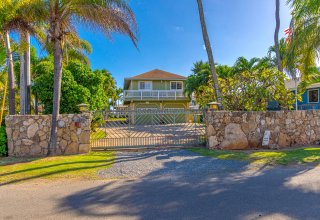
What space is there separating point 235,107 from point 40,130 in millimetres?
8827

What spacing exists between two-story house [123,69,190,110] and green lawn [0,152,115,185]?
711 inches

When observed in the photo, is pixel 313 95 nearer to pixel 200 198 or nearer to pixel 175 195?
pixel 200 198

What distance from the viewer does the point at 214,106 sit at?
385 inches

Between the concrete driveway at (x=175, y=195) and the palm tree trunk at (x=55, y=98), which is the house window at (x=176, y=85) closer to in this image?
the palm tree trunk at (x=55, y=98)

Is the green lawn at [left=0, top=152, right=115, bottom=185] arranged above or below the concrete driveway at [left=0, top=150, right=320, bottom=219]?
above

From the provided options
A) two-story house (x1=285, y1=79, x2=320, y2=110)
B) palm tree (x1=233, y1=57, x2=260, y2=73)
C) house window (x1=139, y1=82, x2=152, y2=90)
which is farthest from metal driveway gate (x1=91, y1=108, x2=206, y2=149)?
house window (x1=139, y1=82, x2=152, y2=90)

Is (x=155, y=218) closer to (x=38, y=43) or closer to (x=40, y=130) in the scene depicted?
(x=40, y=130)

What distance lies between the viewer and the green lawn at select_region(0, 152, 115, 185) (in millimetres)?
5935

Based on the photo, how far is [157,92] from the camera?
27.4m

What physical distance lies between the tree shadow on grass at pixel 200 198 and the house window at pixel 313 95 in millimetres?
19852

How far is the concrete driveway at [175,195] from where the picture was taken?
149 inches

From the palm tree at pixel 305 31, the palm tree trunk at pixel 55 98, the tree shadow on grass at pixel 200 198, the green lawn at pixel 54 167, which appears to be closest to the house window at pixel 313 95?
the palm tree at pixel 305 31

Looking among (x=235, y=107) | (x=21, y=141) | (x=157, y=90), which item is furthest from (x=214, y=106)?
(x=157, y=90)

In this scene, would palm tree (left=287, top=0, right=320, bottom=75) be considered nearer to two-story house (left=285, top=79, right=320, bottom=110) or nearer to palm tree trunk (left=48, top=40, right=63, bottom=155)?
palm tree trunk (left=48, top=40, right=63, bottom=155)
